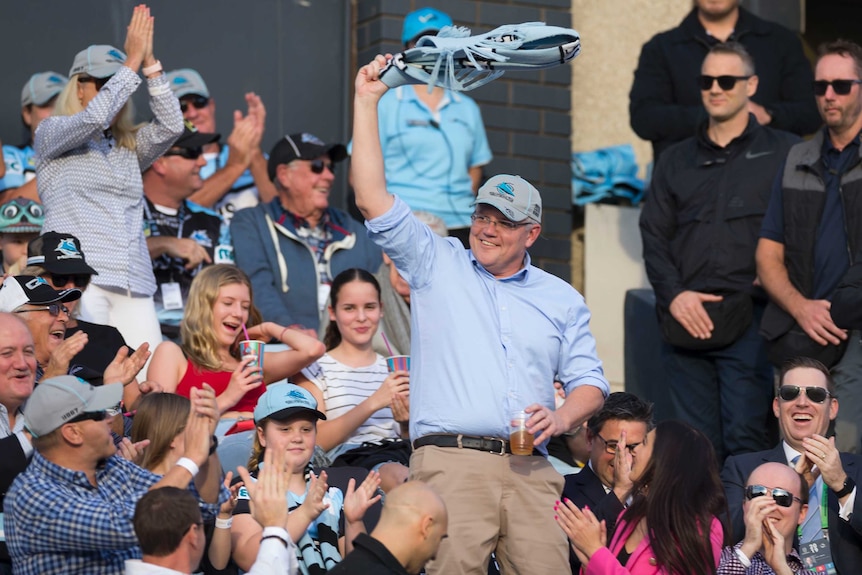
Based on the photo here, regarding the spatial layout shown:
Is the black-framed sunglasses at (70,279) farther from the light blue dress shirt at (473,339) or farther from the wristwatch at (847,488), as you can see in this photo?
the wristwatch at (847,488)

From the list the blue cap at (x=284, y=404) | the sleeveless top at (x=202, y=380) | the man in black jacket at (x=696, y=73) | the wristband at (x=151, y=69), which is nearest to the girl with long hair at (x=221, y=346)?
the sleeveless top at (x=202, y=380)

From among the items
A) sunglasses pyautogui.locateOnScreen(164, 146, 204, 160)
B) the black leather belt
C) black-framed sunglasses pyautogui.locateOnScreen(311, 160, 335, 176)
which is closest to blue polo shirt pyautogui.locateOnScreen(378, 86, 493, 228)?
black-framed sunglasses pyautogui.locateOnScreen(311, 160, 335, 176)

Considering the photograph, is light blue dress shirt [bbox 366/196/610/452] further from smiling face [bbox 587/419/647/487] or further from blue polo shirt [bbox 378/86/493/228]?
blue polo shirt [bbox 378/86/493/228]

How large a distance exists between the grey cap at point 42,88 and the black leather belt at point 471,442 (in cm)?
432

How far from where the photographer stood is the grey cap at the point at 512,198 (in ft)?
20.2

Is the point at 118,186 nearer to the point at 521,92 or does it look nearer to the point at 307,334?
the point at 307,334

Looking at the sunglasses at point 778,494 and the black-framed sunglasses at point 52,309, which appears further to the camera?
the black-framed sunglasses at point 52,309

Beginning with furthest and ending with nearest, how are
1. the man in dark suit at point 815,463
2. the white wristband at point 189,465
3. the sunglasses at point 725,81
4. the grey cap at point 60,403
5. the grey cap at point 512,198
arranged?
the sunglasses at point 725,81
the man in dark suit at point 815,463
the grey cap at point 512,198
the white wristband at point 189,465
the grey cap at point 60,403

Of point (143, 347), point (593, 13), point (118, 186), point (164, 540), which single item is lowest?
point (164, 540)

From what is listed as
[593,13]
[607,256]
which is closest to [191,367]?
[607,256]

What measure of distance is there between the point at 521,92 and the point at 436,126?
1255 millimetres

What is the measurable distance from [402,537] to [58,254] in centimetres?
293

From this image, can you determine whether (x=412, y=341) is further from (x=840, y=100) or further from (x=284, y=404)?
(x=840, y=100)

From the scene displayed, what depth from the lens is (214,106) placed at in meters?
10.4
